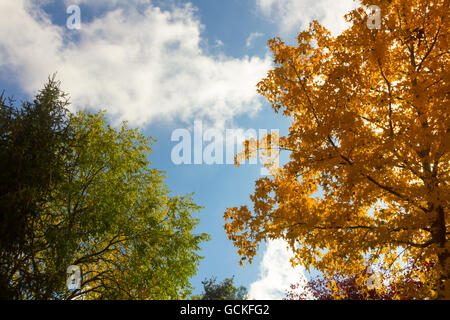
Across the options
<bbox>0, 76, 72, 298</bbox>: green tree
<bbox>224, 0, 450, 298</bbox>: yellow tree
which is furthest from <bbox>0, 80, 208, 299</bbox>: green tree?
<bbox>224, 0, 450, 298</bbox>: yellow tree

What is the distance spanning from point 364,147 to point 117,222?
11205 mm

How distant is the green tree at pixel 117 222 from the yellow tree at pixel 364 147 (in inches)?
252

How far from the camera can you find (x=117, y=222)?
14758mm

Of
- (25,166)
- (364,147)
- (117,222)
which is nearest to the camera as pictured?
(364,147)

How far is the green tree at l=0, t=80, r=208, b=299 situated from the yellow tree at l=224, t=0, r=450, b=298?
641cm

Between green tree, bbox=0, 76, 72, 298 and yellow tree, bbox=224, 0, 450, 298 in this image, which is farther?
green tree, bbox=0, 76, 72, 298

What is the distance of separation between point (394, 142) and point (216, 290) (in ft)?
101

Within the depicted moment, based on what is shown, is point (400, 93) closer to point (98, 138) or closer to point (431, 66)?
point (431, 66)

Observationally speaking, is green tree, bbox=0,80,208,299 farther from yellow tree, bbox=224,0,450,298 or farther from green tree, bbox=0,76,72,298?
yellow tree, bbox=224,0,450,298

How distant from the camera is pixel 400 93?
8.31 m

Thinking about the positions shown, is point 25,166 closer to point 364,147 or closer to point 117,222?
point 117,222

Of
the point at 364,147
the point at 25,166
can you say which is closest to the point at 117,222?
the point at 25,166

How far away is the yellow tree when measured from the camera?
7.23 meters

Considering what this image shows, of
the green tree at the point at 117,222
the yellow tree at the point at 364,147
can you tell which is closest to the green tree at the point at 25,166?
the green tree at the point at 117,222
